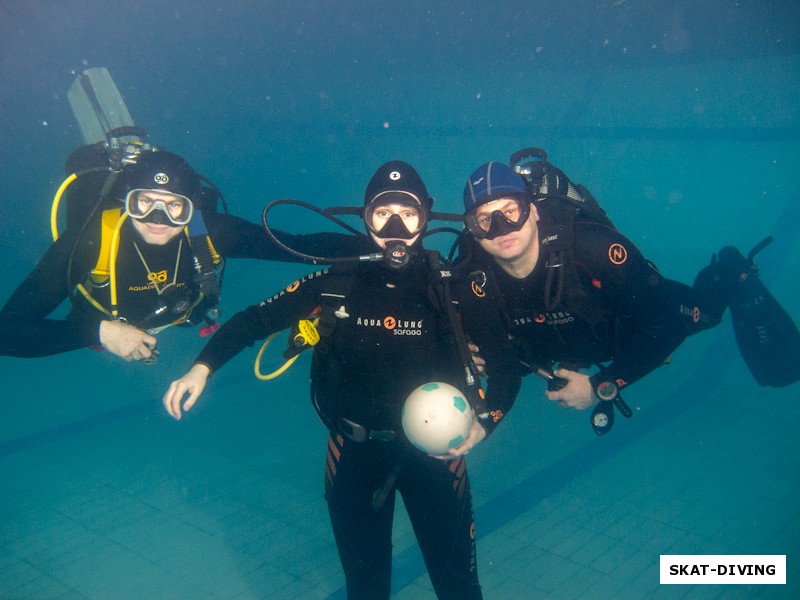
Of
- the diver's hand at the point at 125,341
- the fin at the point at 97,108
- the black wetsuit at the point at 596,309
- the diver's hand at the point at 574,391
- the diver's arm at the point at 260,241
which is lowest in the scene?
the diver's hand at the point at 574,391

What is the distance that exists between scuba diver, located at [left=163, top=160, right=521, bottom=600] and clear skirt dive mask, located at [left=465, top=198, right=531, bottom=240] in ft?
1.52

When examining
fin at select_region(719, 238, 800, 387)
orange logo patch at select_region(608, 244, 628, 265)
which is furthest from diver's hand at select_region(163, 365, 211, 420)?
fin at select_region(719, 238, 800, 387)

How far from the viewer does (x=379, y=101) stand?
78.6ft

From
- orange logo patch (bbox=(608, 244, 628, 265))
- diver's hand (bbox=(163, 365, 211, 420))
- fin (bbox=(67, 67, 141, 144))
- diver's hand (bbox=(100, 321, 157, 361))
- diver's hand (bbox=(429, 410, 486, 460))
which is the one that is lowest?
diver's hand (bbox=(429, 410, 486, 460))

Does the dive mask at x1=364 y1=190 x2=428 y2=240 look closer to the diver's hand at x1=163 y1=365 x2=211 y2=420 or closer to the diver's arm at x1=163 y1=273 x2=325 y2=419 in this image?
the diver's arm at x1=163 y1=273 x2=325 y2=419

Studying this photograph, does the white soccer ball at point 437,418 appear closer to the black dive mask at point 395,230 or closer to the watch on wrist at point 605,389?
the black dive mask at point 395,230

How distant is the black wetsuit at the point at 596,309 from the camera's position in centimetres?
358

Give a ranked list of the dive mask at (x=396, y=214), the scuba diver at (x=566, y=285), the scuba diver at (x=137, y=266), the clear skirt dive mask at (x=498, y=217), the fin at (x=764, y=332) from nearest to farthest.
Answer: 1. the dive mask at (x=396, y=214)
2. the clear skirt dive mask at (x=498, y=217)
3. the scuba diver at (x=566, y=285)
4. the scuba diver at (x=137, y=266)
5. the fin at (x=764, y=332)

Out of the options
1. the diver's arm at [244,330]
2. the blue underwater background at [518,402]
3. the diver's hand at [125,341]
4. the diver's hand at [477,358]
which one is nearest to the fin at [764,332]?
the blue underwater background at [518,402]

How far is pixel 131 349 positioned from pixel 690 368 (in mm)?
11750

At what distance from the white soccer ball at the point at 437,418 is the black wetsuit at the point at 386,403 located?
0.32m

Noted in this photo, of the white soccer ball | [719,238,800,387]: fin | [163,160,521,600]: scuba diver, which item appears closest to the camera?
the white soccer ball

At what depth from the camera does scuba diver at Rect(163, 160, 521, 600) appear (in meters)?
3.06

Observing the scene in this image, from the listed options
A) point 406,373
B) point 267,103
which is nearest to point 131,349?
point 406,373
